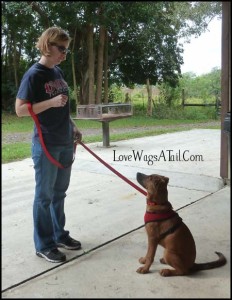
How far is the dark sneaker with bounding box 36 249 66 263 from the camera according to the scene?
9.04ft

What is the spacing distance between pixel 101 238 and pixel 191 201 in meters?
1.34

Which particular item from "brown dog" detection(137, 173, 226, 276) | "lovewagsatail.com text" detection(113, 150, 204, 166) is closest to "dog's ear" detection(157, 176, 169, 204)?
"brown dog" detection(137, 173, 226, 276)

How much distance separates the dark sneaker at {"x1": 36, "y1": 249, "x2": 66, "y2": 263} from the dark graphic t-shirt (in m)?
0.77

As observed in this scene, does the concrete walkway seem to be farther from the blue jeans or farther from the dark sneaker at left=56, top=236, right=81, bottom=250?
the blue jeans

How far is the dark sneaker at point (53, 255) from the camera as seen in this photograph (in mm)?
2756

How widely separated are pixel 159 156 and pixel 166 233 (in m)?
4.42

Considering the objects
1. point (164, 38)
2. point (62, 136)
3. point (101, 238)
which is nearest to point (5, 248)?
point (101, 238)

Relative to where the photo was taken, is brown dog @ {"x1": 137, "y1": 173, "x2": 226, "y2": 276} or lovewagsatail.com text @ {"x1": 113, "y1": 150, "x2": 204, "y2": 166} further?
lovewagsatail.com text @ {"x1": 113, "y1": 150, "x2": 204, "y2": 166}

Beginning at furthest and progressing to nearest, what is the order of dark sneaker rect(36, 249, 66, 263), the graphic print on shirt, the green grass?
the green grass
dark sneaker rect(36, 249, 66, 263)
the graphic print on shirt

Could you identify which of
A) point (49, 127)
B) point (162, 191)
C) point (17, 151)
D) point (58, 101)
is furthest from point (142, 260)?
point (17, 151)

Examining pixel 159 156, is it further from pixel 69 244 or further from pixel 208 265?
pixel 208 265

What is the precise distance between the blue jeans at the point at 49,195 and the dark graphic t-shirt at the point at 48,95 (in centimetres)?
8

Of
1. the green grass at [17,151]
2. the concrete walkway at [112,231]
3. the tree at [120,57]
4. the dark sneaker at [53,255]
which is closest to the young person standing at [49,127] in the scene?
the dark sneaker at [53,255]

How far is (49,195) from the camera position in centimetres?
275
